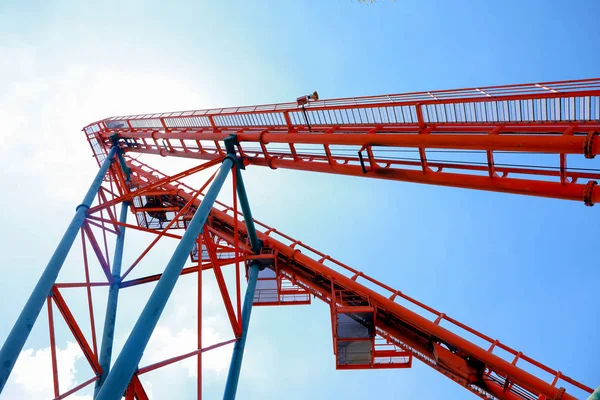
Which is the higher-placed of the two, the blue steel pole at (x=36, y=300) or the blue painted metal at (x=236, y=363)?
the blue steel pole at (x=36, y=300)

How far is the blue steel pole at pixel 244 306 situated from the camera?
9844 millimetres

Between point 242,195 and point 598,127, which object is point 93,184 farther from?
point 598,127

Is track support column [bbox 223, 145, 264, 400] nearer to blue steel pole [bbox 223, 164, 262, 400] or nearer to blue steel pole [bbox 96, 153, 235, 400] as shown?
blue steel pole [bbox 223, 164, 262, 400]

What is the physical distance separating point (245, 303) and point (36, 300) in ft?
17.2

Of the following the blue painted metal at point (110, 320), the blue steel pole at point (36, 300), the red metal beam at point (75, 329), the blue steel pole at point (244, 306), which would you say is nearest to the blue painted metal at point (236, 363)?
the blue steel pole at point (244, 306)

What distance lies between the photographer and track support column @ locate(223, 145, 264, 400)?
9.84 meters

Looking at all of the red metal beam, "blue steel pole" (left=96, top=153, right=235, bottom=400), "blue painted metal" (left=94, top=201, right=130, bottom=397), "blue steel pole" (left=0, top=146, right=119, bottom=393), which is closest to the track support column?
"blue steel pole" (left=96, top=153, right=235, bottom=400)

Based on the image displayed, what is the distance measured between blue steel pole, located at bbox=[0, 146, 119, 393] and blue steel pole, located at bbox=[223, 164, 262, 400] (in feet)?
15.2

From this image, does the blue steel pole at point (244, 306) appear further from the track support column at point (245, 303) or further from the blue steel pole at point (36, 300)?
the blue steel pole at point (36, 300)

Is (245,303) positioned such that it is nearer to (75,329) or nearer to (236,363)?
(236,363)

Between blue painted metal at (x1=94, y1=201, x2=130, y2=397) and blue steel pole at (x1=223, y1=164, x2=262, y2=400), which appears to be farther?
blue painted metal at (x1=94, y1=201, x2=130, y2=397)

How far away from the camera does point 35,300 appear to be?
9.14 m

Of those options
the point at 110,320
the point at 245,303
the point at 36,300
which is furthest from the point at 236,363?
the point at 36,300

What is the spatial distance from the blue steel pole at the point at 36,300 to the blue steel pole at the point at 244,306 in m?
4.62
